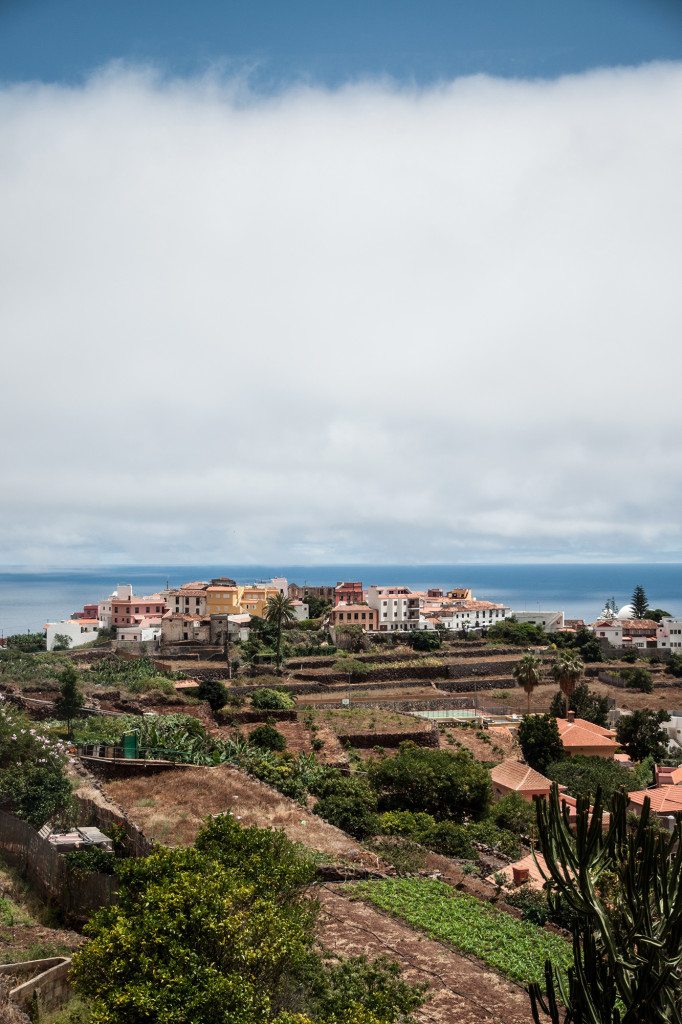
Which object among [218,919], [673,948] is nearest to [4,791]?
[218,919]

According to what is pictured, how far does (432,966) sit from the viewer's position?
46.4 feet

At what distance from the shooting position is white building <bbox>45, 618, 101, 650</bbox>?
241 ft

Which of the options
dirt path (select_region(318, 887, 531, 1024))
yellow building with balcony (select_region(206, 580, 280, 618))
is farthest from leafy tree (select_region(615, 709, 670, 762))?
yellow building with balcony (select_region(206, 580, 280, 618))

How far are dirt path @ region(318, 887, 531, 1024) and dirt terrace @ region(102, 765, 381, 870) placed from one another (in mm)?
3537

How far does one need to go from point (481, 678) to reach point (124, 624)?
36.4m

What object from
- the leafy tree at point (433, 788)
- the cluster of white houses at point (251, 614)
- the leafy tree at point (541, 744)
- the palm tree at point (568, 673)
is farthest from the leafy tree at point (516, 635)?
the leafy tree at point (433, 788)

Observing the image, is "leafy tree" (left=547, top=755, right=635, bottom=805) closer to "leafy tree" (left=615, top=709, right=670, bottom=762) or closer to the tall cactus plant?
"leafy tree" (left=615, top=709, right=670, bottom=762)

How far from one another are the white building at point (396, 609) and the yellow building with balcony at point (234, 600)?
9.43m

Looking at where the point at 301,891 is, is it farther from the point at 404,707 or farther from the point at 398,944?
the point at 404,707

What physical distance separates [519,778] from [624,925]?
21722 millimetres

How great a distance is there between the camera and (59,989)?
11.8m

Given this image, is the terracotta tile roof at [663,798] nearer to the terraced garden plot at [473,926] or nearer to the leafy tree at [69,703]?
the terraced garden plot at [473,926]

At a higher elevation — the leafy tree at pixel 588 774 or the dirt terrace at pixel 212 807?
the dirt terrace at pixel 212 807

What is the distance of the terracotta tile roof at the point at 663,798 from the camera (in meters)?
28.3
